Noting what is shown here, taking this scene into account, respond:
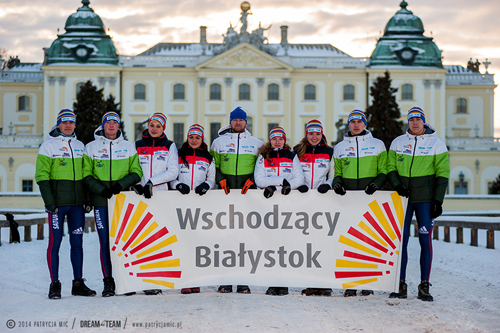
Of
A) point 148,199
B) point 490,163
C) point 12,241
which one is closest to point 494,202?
point 490,163

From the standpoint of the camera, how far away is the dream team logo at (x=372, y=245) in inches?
321

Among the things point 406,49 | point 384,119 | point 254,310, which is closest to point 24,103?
Answer: point 406,49

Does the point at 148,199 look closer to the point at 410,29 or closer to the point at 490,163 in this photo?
the point at 490,163

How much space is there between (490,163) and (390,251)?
48.8 meters

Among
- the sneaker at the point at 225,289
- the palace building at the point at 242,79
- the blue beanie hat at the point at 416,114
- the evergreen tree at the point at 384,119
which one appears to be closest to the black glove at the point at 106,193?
the sneaker at the point at 225,289

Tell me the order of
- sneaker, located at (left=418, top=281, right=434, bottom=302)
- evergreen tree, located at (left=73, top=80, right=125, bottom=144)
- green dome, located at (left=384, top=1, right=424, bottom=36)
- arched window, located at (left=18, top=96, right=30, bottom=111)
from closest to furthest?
1. sneaker, located at (left=418, top=281, right=434, bottom=302)
2. evergreen tree, located at (left=73, top=80, right=125, bottom=144)
3. green dome, located at (left=384, top=1, right=424, bottom=36)
4. arched window, located at (left=18, top=96, right=30, bottom=111)

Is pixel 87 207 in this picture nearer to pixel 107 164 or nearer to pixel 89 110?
pixel 107 164

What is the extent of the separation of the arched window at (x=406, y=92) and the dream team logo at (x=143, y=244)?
170 feet

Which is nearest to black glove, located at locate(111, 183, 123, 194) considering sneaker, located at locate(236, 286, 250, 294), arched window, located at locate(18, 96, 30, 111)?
sneaker, located at locate(236, 286, 250, 294)

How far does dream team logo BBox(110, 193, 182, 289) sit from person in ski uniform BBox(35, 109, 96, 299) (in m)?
0.40

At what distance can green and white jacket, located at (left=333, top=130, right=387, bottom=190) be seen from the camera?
836 centimetres

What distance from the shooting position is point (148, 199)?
8.27 meters

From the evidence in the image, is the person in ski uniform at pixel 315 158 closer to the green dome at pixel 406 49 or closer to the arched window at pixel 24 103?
the green dome at pixel 406 49

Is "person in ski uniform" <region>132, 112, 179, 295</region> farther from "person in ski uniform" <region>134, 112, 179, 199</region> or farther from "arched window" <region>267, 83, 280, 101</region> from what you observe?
"arched window" <region>267, 83, 280, 101</region>
